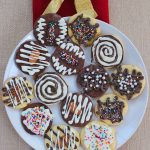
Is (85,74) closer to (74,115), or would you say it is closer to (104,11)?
(74,115)

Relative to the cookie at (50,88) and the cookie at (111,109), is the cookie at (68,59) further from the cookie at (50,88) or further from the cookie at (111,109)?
the cookie at (111,109)

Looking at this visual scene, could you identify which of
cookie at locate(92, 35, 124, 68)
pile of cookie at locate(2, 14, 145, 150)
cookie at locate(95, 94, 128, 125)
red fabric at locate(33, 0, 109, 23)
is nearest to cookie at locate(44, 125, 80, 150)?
pile of cookie at locate(2, 14, 145, 150)

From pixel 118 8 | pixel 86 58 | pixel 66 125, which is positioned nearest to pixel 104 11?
pixel 118 8

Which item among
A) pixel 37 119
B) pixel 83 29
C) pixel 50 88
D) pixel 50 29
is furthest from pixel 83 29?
pixel 37 119

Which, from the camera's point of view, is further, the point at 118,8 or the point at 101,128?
the point at 118,8

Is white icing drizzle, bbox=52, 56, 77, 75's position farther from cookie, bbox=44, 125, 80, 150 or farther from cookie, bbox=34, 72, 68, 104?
cookie, bbox=44, 125, 80, 150

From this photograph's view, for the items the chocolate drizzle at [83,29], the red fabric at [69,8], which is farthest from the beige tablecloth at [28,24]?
the chocolate drizzle at [83,29]

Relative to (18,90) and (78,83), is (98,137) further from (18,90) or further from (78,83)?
(18,90)
